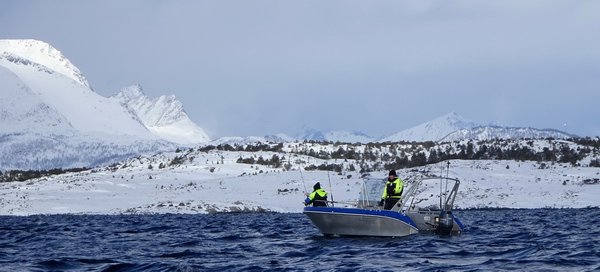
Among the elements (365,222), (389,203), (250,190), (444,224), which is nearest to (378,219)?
(365,222)

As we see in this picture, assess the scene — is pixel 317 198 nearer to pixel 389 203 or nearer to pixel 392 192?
pixel 389 203

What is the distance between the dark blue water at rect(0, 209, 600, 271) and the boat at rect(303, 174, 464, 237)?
2.42 ft

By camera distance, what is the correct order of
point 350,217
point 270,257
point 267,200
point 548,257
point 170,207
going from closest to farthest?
point 548,257 < point 270,257 < point 350,217 < point 170,207 < point 267,200

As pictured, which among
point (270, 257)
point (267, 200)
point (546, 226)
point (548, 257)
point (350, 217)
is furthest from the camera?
point (267, 200)

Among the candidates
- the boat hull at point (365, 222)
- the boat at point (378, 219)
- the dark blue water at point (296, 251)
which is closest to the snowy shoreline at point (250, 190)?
the dark blue water at point (296, 251)

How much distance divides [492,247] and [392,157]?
9084 cm

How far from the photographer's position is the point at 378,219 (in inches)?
1574

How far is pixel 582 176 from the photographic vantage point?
97.9 meters

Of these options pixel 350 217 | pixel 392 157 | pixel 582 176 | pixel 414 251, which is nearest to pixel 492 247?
pixel 414 251

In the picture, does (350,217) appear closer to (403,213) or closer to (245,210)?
(403,213)

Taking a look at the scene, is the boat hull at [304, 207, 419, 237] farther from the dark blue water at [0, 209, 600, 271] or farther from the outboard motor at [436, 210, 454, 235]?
the outboard motor at [436, 210, 454, 235]

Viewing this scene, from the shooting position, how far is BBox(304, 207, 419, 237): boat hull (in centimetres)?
4000

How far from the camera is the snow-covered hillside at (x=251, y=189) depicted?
8794cm

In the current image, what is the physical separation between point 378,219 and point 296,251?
5916 millimetres
